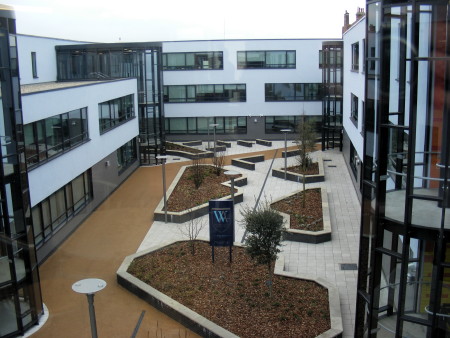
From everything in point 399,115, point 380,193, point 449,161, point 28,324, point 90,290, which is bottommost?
point 28,324

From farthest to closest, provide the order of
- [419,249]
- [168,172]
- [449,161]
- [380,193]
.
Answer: [168,172], [419,249], [380,193], [449,161]

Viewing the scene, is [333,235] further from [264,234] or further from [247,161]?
[247,161]

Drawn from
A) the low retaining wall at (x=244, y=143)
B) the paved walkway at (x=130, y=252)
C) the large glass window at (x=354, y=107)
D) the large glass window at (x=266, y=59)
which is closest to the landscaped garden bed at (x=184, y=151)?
the paved walkway at (x=130, y=252)

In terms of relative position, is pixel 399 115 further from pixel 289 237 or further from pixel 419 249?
pixel 289 237

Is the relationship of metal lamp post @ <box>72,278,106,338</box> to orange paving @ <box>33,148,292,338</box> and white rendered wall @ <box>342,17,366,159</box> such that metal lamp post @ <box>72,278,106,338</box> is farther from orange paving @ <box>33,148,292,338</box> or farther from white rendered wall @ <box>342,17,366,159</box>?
white rendered wall @ <box>342,17,366,159</box>

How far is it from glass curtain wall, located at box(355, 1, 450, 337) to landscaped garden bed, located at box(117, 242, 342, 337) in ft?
4.67

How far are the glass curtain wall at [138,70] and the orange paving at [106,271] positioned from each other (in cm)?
292

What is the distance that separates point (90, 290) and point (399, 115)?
311 centimetres

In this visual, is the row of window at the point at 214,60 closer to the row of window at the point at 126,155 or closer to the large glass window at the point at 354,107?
the row of window at the point at 126,155

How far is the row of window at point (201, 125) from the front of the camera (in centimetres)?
1642

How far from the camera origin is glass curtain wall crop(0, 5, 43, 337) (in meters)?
5.68

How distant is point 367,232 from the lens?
180 inches

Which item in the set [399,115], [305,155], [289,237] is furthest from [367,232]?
[305,155]

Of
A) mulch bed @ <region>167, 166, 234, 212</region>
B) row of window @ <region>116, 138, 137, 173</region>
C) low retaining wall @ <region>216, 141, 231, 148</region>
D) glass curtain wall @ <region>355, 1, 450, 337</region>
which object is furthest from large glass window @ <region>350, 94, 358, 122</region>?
glass curtain wall @ <region>355, 1, 450, 337</region>
